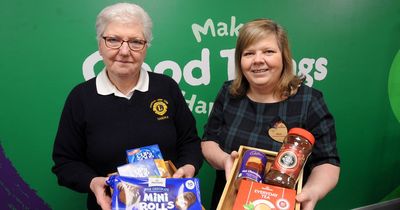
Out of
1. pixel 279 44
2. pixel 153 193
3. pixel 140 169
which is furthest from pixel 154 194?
pixel 279 44

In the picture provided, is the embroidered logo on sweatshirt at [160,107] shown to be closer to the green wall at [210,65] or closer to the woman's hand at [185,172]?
the woman's hand at [185,172]

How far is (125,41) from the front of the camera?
1.04 metres

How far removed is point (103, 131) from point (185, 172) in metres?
0.32

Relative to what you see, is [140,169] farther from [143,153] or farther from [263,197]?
[263,197]

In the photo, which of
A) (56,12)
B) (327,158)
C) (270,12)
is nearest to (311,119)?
(327,158)

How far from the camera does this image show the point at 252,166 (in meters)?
0.97

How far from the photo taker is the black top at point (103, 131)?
109 centimetres

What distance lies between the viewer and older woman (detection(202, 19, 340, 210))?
1.16m

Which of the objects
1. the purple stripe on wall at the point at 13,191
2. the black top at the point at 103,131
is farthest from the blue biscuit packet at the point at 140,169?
the purple stripe on wall at the point at 13,191

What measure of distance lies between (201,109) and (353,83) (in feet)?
3.66

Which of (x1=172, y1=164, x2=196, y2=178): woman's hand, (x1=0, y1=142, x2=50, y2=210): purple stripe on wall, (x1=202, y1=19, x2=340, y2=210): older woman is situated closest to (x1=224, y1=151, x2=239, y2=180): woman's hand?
(x1=202, y1=19, x2=340, y2=210): older woman

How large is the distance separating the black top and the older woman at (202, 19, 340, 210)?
A: 0.67ft

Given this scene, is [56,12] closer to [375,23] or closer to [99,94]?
[99,94]

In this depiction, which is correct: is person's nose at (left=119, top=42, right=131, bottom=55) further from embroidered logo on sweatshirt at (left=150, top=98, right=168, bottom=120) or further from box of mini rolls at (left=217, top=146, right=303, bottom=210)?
box of mini rolls at (left=217, top=146, right=303, bottom=210)
